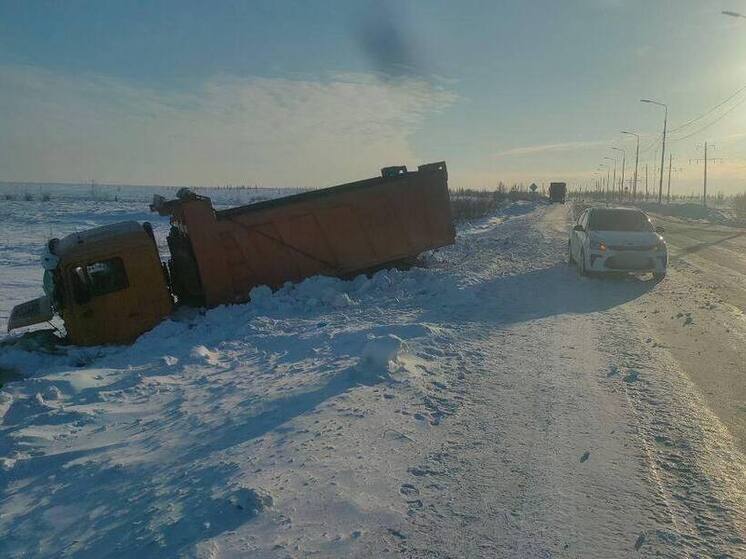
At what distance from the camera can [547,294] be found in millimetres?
11359

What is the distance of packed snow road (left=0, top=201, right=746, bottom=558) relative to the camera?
3445 mm

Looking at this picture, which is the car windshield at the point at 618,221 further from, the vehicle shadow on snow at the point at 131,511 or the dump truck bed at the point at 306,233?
the vehicle shadow on snow at the point at 131,511

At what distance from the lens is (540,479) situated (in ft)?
13.3

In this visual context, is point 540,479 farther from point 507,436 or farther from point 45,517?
point 45,517

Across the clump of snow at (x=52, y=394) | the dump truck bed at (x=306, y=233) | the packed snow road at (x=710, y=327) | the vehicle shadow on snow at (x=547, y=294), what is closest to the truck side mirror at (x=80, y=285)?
the dump truck bed at (x=306, y=233)

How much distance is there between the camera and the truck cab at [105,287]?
9227 millimetres

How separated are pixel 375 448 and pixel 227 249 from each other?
24.6 feet

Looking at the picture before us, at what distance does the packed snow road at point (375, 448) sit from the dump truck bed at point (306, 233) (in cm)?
261

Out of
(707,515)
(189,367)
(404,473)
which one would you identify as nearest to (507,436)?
(404,473)

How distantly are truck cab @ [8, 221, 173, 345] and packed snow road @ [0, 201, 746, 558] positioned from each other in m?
0.73

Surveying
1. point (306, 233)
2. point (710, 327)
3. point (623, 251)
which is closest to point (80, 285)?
point (306, 233)

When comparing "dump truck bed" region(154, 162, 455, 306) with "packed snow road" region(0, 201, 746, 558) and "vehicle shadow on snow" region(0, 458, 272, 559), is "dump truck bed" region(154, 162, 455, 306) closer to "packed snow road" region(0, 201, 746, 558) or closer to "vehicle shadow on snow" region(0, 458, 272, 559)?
"packed snow road" region(0, 201, 746, 558)

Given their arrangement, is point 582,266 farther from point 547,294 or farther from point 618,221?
point 547,294

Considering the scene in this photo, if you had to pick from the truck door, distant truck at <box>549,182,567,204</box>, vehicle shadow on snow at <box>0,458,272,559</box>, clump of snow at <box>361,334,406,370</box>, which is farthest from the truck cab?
distant truck at <box>549,182,567,204</box>
